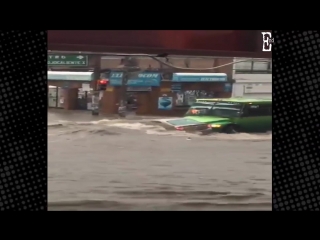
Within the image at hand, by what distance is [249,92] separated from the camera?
137 inches

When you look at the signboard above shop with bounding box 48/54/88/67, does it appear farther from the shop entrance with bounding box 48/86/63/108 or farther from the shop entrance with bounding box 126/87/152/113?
the shop entrance with bounding box 126/87/152/113

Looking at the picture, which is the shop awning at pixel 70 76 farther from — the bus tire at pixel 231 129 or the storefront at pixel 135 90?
the bus tire at pixel 231 129

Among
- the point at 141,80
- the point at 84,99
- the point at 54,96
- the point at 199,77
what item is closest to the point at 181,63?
the point at 199,77

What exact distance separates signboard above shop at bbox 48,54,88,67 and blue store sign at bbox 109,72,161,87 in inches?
8.4

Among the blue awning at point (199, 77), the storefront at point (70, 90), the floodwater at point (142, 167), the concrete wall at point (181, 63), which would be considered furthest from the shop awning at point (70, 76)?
the blue awning at point (199, 77)

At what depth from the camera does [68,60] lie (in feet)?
11.1

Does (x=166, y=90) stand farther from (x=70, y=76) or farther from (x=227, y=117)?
(x=70, y=76)

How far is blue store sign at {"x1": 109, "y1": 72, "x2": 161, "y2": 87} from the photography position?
11.2 feet

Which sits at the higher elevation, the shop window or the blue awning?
the blue awning

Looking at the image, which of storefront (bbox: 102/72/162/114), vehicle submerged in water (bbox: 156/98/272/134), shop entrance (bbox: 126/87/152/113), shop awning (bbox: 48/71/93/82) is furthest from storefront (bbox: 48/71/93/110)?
vehicle submerged in water (bbox: 156/98/272/134)

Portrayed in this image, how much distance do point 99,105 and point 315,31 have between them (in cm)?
155

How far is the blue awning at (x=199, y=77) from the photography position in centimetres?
342

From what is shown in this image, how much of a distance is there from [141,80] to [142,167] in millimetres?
611
